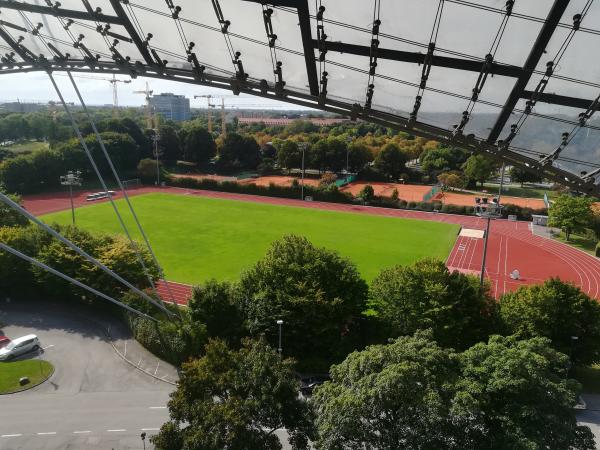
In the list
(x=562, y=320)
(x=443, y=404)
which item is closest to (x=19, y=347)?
(x=443, y=404)

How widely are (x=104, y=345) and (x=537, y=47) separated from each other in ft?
71.4

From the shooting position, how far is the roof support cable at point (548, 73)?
240 inches

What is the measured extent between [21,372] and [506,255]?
34429 mm

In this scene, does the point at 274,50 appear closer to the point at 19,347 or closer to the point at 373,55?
the point at 373,55

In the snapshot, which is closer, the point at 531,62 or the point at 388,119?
the point at 531,62

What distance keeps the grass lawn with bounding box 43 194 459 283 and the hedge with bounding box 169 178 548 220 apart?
5.44m

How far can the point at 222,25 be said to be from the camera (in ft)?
24.0

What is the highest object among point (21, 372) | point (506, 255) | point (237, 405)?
point (237, 405)

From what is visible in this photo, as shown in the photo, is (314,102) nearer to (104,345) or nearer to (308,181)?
(104,345)

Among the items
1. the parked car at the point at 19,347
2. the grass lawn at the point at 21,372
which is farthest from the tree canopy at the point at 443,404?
the parked car at the point at 19,347

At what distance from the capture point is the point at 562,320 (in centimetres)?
1888

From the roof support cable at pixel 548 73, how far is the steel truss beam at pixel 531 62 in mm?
182

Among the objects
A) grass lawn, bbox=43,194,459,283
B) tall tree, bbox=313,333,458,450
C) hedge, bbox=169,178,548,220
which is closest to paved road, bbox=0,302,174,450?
tall tree, bbox=313,333,458,450

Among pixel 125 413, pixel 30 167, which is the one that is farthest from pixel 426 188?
pixel 125 413
